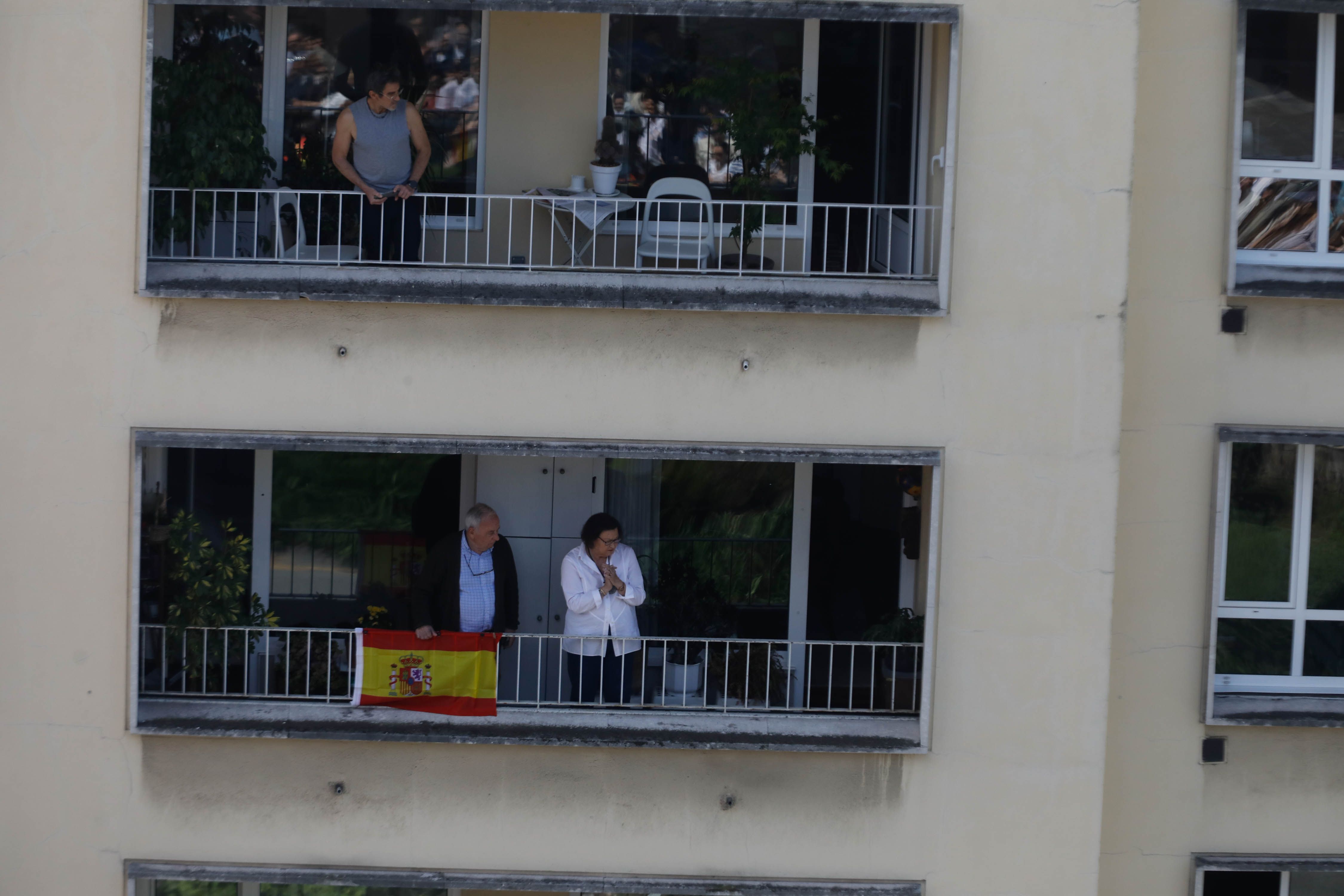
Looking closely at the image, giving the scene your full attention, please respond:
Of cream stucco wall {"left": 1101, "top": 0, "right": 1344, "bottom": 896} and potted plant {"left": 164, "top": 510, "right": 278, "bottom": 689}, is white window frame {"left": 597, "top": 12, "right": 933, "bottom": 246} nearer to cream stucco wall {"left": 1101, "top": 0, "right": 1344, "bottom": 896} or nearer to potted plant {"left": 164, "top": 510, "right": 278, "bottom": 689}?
cream stucco wall {"left": 1101, "top": 0, "right": 1344, "bottom": 896}

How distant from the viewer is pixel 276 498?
9.92m

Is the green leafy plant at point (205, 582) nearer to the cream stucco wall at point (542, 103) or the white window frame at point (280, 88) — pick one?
the white window frame at point (280, 88)

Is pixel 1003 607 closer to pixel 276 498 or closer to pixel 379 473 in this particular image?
pixel 379 473

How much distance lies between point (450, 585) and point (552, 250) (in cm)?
231

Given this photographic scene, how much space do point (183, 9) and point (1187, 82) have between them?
6478 mm

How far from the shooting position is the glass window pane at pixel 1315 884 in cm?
902

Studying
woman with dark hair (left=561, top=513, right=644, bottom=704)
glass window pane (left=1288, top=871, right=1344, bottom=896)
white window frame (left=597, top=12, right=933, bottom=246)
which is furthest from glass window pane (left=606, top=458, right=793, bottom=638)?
glass window pane (left=1288, top=871, right=1344, bottom=896)

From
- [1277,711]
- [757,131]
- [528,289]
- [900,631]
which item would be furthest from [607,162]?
[1277,711]

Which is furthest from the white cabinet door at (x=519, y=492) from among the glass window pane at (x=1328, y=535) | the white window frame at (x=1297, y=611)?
the glass window pane at (x=1328, y=535)

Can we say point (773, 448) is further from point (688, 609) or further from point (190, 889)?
point (190, 889)

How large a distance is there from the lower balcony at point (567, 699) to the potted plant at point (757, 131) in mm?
2676

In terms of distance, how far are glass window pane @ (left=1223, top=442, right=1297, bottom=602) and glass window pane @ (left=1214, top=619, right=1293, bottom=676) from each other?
17 centimetres

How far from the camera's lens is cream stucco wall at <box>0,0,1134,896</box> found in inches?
309

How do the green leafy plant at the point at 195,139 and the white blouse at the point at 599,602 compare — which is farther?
the white blouse at the point at 599,602
